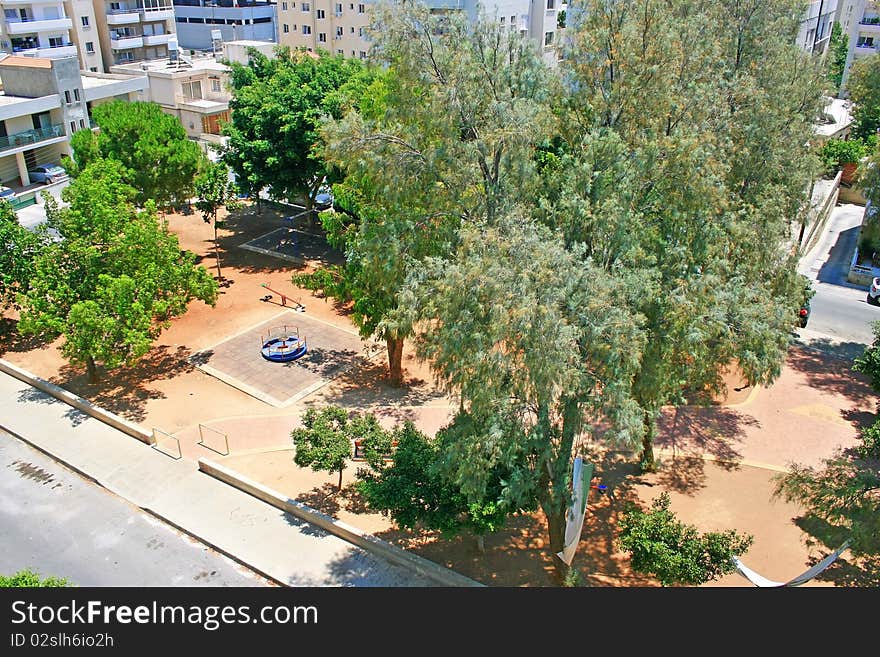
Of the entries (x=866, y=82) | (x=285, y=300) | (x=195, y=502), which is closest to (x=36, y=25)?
(x=285, y=300)

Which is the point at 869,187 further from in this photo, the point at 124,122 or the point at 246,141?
the point at 124,122

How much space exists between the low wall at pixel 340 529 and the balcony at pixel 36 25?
57890 mm

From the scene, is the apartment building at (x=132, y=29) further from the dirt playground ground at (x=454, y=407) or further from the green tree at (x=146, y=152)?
the dirt playground ground at (x=454, y=407)

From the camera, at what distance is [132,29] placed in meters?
75.9

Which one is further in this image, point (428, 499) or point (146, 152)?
point (146, 152)

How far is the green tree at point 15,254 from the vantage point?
28438mm

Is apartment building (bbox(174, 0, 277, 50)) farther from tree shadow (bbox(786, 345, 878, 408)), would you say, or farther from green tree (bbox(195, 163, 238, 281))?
tree shadow (bbox(786, 345, 878, 408))

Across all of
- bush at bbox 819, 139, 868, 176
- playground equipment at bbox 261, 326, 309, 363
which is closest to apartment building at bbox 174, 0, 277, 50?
bush at bbox 819, 139, 868, 176

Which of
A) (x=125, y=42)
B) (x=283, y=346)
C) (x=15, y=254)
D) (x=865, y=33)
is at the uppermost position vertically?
(x=865, y=33)

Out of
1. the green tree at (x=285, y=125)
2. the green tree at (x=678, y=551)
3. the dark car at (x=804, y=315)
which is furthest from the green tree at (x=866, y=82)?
the green tree at (x=678, y=551)

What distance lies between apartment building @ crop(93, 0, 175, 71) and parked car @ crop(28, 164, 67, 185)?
27.4m

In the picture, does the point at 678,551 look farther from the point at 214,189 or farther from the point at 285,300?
the point at 214,189

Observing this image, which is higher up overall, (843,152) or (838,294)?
(843,152)

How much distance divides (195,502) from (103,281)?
9007 mm
